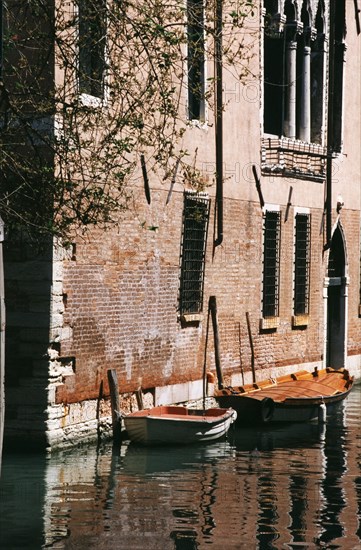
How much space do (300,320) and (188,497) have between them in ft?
33.9

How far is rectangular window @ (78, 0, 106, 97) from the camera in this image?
1377 centimetres

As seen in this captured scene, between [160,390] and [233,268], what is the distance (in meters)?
2.92

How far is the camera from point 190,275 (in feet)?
64.5

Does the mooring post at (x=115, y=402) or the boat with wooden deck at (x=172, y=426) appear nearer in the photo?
the boat with wooden deck at (x=172, y=426)

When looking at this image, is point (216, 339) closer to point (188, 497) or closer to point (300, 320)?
point (300, 320)

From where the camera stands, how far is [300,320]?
23.5 meters

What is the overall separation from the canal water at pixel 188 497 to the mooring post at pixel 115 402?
0.22 m

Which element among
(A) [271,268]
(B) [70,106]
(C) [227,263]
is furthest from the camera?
(A) [271,268]

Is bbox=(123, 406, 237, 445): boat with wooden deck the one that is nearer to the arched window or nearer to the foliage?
the foliage

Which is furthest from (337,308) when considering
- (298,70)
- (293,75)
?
(293,75)

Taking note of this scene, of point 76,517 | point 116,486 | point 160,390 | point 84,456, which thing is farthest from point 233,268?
point 76,517

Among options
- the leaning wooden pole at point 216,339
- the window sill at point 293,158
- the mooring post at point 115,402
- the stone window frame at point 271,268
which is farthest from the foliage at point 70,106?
the stone window frame at point 271,268

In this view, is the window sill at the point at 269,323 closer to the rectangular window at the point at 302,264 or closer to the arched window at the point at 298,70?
the rectangular window at the point at 302,264

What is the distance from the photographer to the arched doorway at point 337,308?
25.8 meters
